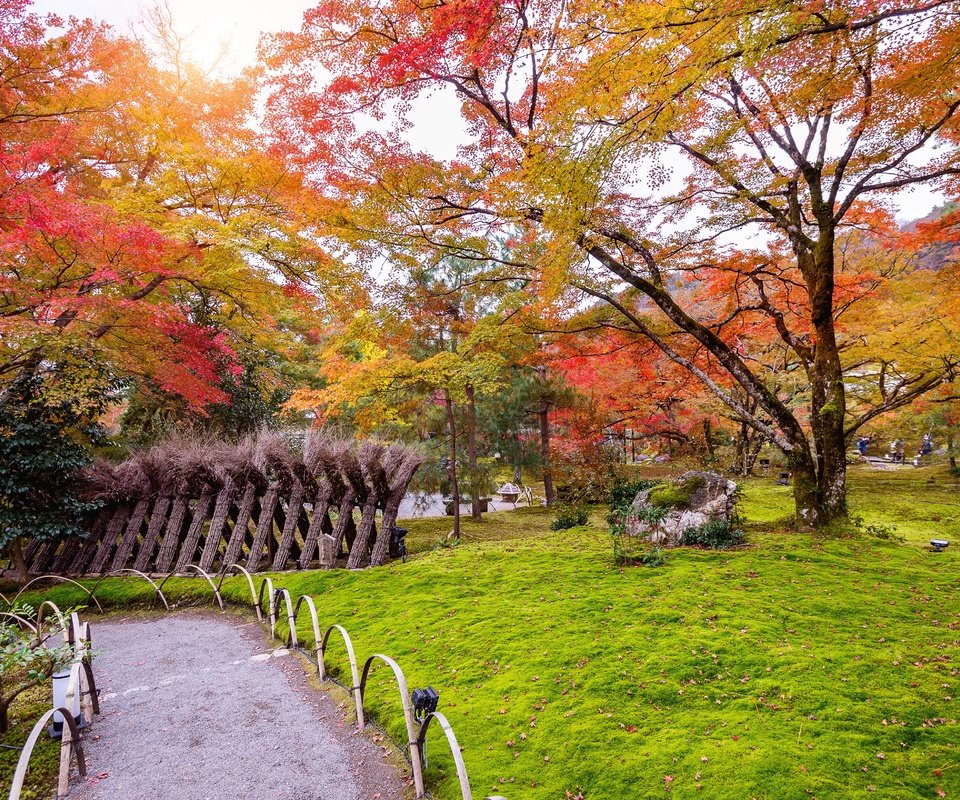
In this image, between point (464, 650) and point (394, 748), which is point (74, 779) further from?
point (464, 650)

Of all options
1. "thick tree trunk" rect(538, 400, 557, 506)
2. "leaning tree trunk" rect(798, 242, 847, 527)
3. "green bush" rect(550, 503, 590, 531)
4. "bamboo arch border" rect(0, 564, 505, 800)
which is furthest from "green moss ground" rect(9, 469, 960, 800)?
"thick tree trunk" rect(538, 400, 557, 506)

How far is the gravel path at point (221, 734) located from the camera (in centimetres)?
328

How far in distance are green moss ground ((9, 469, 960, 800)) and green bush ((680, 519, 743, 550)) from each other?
0.32 metres

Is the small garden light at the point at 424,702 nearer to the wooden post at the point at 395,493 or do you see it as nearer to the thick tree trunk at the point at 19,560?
the wooden post at the point at 395,493

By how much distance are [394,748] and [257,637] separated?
3463mm

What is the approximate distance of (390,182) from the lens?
7238mm

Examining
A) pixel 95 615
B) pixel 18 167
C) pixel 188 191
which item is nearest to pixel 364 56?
pixel 188 191

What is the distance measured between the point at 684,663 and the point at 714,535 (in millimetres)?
3690

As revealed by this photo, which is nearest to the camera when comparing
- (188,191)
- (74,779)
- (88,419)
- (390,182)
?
(74,779)

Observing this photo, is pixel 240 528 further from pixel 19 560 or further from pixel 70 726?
pixel 70 726

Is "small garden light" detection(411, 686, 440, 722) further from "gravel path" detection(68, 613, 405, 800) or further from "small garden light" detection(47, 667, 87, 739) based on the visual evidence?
"small garden light" detection(47, 667, 87, 739)

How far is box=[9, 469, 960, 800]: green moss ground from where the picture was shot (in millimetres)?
2879

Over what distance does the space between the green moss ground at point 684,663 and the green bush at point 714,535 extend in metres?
0.32

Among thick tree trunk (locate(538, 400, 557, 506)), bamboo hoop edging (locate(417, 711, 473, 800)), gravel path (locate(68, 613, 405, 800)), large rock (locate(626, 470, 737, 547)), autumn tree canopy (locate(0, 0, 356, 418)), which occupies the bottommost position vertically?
gravel path (locate(68, 613, 405, 800))
